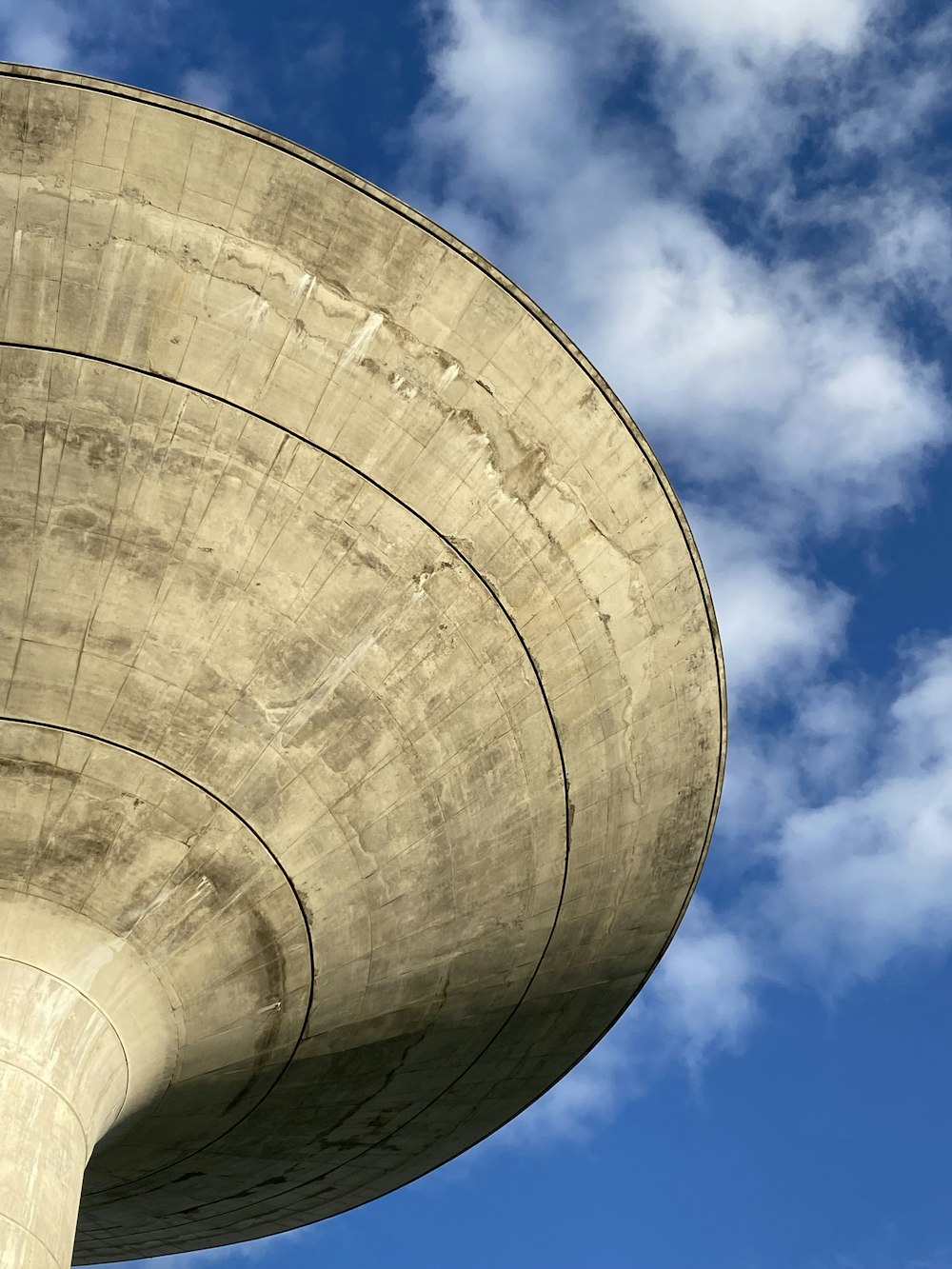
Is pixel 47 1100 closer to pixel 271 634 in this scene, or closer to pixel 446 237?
pixel 271 634

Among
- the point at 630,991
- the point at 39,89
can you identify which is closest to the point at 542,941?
the point at 630,991

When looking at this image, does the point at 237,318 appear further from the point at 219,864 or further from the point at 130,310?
the point at 219,864

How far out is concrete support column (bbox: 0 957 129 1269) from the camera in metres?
8.34

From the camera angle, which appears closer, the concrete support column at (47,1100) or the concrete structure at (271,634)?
the concrete support column at (47,1100)

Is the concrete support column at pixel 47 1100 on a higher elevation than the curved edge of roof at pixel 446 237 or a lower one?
lower

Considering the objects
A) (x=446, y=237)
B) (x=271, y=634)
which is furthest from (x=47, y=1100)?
(x=446, y=237)

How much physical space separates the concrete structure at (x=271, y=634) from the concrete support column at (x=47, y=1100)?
3 cm

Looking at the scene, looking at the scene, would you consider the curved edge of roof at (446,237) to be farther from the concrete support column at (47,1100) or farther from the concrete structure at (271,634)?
the concrete support column at (47,1100)

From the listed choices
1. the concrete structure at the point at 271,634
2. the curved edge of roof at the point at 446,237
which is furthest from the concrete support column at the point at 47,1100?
the curved edge of roof at the point at 446,237

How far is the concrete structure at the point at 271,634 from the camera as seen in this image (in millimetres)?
9328

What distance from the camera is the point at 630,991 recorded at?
1340 centimetres

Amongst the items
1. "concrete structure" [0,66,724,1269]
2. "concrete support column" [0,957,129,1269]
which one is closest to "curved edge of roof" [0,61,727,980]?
"concrete structure" [0,66,724,1269]

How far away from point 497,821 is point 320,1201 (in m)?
6.17

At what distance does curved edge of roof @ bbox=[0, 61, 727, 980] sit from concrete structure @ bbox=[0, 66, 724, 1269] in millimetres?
35
